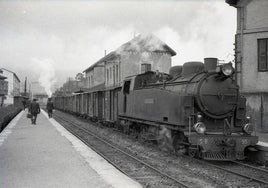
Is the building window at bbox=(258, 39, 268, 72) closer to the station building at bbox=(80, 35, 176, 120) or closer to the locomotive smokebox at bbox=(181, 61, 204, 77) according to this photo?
the station building at bbox=(80, 35, 176, 120)

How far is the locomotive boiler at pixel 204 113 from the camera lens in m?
8.62

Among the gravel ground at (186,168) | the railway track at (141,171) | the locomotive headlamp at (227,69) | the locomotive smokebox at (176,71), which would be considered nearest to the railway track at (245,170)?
the gravel ground at (186,168)

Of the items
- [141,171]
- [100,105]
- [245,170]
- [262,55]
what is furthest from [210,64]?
[100,105]

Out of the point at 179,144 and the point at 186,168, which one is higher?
the point at 179,144

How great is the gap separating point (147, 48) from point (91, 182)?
525 inches

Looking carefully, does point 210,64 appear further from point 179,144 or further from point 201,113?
point 179,144

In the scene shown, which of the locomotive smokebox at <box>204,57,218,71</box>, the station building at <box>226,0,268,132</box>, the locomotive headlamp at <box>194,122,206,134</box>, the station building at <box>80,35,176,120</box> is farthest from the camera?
the station building at <box>80,35,176,120</box>

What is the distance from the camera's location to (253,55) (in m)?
16.5

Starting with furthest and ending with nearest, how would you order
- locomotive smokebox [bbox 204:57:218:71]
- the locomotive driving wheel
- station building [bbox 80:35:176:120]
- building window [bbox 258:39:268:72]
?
station building [bbox 80:35:176:120] → building window [bbox 258:39:268:72] → locomotive smokebox [bbox 204:57:218:71] → the locomotive driving wheel

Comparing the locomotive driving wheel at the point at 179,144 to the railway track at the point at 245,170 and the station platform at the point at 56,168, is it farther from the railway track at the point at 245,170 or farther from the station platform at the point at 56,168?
the station platform at the point at 56,168

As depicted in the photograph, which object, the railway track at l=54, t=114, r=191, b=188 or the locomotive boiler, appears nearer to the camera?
the railway track at l=54, t=114, r=191, b=188

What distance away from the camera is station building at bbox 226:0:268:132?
51.1 ft

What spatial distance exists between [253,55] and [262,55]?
46 cm

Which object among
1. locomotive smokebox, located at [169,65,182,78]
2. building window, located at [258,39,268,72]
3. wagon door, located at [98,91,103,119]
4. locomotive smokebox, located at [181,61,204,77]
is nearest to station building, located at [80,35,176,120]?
wagon door, located at [98,91,103,119]
